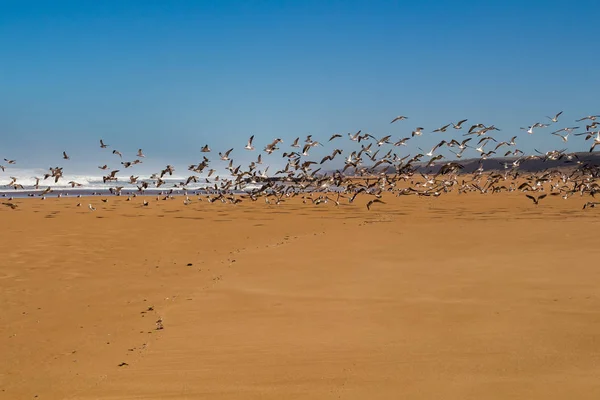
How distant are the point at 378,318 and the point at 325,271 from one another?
511 centimetres

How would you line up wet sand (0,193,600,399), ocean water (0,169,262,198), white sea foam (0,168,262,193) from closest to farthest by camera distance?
wet sand (0,193,600,399) → ocean water (0,169,262,198) → white sea foam (0,168,262,193)

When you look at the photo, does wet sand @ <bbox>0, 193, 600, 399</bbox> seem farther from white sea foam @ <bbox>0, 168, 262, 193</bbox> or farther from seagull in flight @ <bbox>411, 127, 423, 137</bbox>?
white sea foam @ <bbox>0, 168, 262, 193</bbox>

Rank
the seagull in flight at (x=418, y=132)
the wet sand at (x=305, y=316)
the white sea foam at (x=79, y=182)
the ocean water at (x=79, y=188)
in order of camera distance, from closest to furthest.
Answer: the wet sand at (x=305, y=316) → the seagull in flight at (x=418, y=132) → the ocean water at (x=79, y=188) → the white sea foam at (x=79, y=182)

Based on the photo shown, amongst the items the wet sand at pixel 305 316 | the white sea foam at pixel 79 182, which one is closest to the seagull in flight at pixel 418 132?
the wet sand at pixel 305 316

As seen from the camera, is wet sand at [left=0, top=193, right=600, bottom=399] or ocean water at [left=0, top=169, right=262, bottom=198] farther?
ocean water at [left=0, top=169, right=262, bottom=198]

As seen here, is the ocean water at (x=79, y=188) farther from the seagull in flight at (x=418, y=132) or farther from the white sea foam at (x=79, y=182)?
the seagull in flight at (x=418, y=132)

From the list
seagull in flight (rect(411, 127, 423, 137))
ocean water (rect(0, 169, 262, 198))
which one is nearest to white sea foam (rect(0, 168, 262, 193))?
ocean water (rect(0, 169, 262, 198))

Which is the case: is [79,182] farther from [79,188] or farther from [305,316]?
[305,316]

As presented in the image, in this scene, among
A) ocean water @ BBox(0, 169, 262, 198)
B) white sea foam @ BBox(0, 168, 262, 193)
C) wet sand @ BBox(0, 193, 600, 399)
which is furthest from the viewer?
white sea foam @ BBox(0, 168, 262, 193)

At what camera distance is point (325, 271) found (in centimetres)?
1547

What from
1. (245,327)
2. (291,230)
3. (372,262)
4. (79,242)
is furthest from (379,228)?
(245,327)

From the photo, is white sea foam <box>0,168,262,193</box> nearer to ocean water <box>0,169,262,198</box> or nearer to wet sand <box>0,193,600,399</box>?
ocean water <box>0,169,262,198</box>

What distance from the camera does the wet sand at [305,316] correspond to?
7.37m

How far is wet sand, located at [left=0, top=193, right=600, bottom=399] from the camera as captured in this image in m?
7.37
